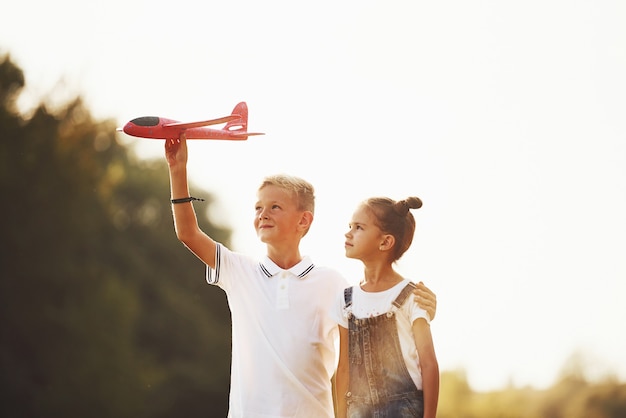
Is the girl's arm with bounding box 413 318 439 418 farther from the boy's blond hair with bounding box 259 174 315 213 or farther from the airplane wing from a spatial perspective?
the airplane wing

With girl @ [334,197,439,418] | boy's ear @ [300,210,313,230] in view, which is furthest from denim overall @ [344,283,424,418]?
boy's ear @ [300,210,313,230]

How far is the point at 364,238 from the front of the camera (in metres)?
3.21

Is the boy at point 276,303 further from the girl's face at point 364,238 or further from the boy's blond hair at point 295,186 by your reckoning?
the girl's face at point 364,238

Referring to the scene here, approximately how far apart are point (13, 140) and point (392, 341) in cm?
1164

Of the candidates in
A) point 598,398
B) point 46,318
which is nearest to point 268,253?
point 598,398

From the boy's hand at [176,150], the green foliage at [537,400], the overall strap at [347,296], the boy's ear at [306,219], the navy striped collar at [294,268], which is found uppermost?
the boy's hand at [176,150]

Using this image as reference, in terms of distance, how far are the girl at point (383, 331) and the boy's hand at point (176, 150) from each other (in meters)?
0.78

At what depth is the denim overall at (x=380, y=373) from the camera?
9.70ft

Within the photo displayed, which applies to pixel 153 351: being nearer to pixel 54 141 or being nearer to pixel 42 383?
pixel 42 383

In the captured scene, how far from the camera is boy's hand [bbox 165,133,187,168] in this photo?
3.38 meters

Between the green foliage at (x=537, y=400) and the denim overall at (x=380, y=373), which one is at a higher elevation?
the denim overall at (x=380, y=373)

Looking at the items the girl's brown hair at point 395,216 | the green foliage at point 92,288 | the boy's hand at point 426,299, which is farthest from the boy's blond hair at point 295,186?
the green foliage at point 92,288

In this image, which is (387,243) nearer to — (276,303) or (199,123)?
(276,303)

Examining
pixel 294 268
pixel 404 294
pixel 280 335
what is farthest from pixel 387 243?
pixel 280 335
